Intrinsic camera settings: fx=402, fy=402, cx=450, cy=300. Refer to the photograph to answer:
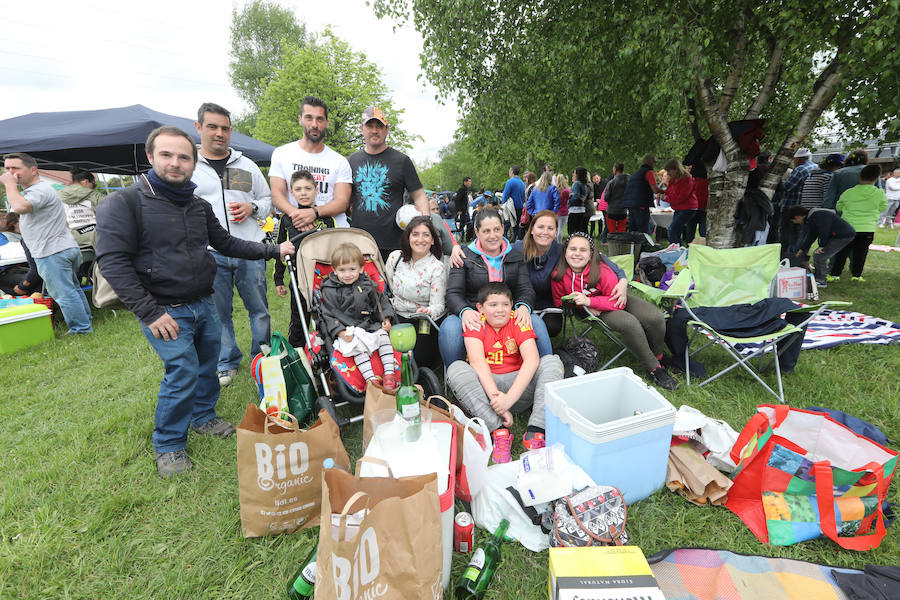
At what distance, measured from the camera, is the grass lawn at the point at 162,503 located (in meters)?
1.81

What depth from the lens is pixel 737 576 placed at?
1.69 metres

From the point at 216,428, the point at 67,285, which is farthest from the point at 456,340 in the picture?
the point at 67,285

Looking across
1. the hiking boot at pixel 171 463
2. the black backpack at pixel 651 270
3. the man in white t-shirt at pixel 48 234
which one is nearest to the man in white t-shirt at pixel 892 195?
the black backpack at pixel 651 270

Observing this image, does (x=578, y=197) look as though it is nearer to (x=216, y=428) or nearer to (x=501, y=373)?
(x=501, y=373)

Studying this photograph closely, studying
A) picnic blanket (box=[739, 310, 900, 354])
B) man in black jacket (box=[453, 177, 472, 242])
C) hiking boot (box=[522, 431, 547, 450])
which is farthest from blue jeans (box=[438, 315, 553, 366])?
man in black jacket (box=[453, 177, 472, 242])

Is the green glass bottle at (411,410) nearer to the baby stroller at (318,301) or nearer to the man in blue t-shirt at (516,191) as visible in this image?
the baby stroller at (318,301)

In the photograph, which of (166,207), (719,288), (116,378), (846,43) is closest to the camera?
(166,207)

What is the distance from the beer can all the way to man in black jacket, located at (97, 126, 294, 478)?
1.74 metres

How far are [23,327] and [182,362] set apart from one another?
159 inches

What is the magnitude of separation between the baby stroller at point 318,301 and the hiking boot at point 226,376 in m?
0.99

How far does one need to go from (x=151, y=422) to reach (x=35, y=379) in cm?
195

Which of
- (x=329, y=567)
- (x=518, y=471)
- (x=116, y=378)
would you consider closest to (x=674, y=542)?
(x=518, y=471)

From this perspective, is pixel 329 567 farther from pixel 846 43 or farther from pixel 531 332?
→ pixel 846 43

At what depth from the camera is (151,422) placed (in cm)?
301
